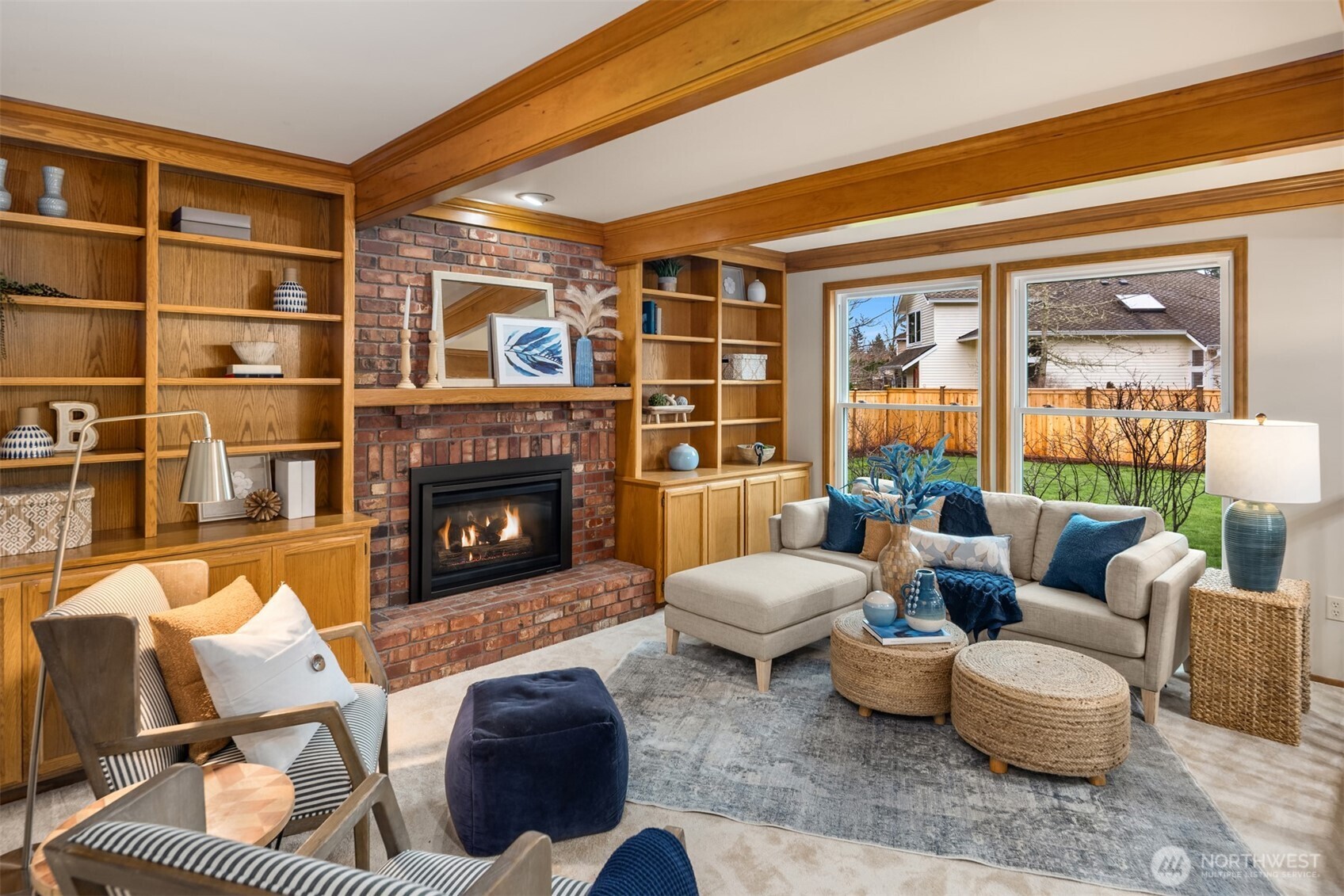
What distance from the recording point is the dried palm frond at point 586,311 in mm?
4684

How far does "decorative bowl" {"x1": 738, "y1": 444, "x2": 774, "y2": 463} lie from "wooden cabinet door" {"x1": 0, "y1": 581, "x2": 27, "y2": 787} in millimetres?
4245

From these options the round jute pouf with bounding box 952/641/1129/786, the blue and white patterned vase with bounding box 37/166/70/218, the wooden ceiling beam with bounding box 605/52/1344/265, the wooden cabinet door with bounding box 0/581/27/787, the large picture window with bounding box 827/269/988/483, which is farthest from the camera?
the large picture window with bounding box 827/269/988/483

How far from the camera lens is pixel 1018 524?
13.5 ft

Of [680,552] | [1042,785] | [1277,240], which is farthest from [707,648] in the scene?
[1277,240]

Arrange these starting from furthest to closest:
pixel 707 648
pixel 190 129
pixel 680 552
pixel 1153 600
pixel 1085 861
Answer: pixel 680 552
pixel 707 648
pixel 1153 600
pixel 190 129
pixel 1085 861

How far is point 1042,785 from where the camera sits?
271cm

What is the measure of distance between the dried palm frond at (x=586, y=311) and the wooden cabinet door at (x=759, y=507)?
1.47 meters

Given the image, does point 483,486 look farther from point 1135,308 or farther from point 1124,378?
point 1135,308

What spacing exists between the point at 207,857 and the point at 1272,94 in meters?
3.35

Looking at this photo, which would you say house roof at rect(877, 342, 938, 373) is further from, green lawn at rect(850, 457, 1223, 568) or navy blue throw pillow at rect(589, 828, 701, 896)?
navy blue throw pillow at rect(589, 828, 701, 896)

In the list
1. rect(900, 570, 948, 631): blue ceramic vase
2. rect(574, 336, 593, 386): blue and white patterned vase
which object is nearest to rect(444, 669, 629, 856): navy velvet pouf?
rect(900, 570, 948, 631): blue ceramic vase

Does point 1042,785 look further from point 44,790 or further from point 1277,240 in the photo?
point 44,790

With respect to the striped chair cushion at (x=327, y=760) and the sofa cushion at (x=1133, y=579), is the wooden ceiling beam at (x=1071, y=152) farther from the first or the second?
the striped chair cushion at (x=327, y=760)

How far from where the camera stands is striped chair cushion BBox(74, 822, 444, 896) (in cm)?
89
